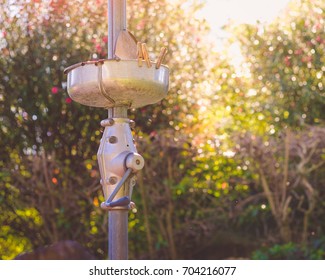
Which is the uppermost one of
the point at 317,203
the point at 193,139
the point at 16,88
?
the point at 16,88

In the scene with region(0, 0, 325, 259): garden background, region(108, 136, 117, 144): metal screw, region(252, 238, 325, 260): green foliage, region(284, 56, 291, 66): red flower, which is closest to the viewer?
region(108, 136, 117, 144): metal screw

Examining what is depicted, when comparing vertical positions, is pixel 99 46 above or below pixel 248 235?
above

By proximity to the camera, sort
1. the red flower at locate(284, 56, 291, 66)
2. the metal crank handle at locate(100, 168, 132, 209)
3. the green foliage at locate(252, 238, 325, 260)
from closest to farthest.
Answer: the metal crank handle at locate(100, 168, 132, 209) < the green foliage at locate(252, 238, 325, 260) < the red flower at locate(284, 56, 291, 66)

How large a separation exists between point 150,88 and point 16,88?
3.47 m

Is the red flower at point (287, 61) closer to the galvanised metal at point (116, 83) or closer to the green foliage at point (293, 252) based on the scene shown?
the green foliage at point (293, 252)

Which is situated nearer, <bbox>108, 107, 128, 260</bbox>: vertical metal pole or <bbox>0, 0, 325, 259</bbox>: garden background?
<bbox>108, 107, 128, 260</bbox>: vertical metal pole

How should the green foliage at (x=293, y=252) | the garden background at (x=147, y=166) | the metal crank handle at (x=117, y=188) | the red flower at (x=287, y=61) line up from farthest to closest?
the red flower at (x=287, y=61), the garden background at (x=147, y=166), the green foliage at (x=293, y=252), the metal crank handle at (x=117, y=188)

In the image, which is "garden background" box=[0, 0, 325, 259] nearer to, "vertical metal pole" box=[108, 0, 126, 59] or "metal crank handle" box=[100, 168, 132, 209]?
"vertical metal pole" box=[108, 0, 126, 59]

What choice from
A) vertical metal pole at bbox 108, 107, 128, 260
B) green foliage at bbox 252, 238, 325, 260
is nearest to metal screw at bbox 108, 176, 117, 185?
vertical metal pole at bbox 108, 107, 128, 260

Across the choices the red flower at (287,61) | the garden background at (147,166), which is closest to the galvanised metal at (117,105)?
the garden background at (147,166)

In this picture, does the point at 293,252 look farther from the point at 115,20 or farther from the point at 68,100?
the point at 115,20

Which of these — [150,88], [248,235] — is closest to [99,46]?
[248,235]

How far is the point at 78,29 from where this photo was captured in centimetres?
652
